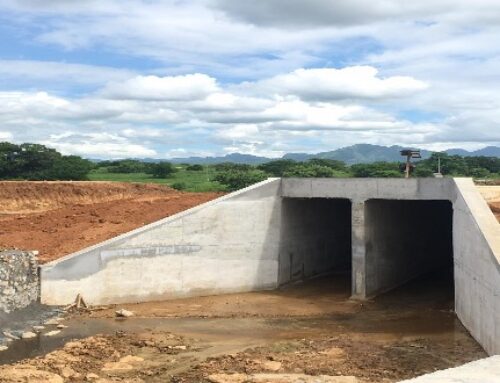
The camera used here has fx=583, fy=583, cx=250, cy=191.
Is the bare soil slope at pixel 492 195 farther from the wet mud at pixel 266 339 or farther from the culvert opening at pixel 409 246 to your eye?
the wet mud at pixel 266 339

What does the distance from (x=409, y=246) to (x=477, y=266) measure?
10.1 meters

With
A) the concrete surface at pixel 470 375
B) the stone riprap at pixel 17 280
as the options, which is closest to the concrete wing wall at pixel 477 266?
the concrete surface at pixel 470 375

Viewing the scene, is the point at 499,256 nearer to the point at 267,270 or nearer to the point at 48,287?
the point at 267,270

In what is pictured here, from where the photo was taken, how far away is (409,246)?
26.9m

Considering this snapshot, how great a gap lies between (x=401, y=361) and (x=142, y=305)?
34.0 ft

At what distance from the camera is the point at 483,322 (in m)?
16.2

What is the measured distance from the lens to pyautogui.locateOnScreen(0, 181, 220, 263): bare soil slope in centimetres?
2558

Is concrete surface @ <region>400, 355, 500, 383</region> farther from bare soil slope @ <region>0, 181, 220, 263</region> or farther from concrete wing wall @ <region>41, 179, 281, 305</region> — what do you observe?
bare soil slope @ <region>0, 181, 220, 263</region>

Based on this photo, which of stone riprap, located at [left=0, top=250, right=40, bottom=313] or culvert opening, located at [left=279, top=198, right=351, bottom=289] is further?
culvert opening, located at [left=279, top=198, right=351, bottom=289]

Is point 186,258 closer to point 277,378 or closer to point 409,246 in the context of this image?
point 277,378

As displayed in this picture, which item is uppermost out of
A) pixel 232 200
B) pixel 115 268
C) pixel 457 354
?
pixel 232 200

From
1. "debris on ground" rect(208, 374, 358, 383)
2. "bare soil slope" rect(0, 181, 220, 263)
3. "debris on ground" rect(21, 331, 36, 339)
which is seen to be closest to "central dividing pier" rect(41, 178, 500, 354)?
"debris on ground" rect(21, 331, 36, 339)

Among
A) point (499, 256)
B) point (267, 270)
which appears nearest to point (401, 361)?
point (499, 256)

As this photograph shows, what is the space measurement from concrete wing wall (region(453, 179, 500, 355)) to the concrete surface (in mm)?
4659
